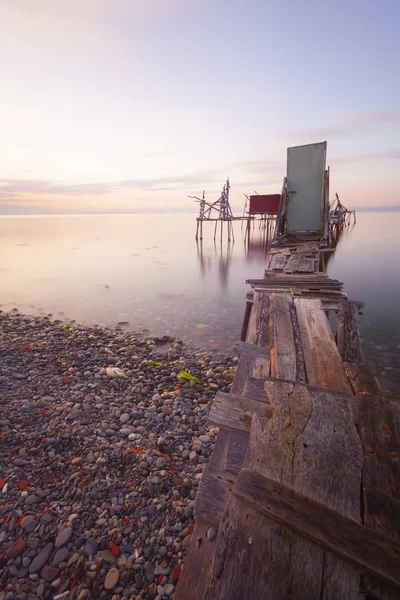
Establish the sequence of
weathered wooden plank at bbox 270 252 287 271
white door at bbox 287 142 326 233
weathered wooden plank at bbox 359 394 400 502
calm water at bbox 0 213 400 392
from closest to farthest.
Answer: weathered wooden plank at bbox 359 394 400 502 < weathered wooden plank at bbox 270 252 287 271 < calm water at bbox 0 213 400 392 < white door at bbox 287 142 326 233

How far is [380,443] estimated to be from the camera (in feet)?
7.75

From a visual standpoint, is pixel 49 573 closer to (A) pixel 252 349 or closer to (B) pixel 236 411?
(B) pixel 236 411

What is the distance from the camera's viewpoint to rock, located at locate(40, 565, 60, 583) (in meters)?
2.88

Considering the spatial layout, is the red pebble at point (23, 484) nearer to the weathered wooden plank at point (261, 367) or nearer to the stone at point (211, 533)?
the stone at point (211, 533)

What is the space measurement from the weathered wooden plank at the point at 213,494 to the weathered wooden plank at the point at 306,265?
8.29 metres

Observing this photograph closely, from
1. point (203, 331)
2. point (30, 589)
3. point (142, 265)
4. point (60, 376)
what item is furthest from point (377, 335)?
point (142, 265)

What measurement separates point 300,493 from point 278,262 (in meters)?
9.84

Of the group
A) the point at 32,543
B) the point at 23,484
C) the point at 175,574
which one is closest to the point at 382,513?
the point at 175,574

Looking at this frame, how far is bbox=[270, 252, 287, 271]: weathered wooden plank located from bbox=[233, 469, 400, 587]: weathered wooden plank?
892cm

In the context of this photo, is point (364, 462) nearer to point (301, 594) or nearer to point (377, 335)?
point (301, 594)

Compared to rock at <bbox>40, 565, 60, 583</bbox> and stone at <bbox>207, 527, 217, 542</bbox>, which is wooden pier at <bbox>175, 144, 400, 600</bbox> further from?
Result: rock at <bbox>40, 565, 60, 583</bbox>

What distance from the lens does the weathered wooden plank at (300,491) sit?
164 centimetres

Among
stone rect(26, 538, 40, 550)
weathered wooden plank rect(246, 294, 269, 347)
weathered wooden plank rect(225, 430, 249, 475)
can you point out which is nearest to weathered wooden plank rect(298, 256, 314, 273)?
weathered wooden plank rect(246, 294, 269, 347)

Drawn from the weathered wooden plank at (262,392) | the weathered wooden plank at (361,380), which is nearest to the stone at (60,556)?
the weathered wooden plank at (262,392)
